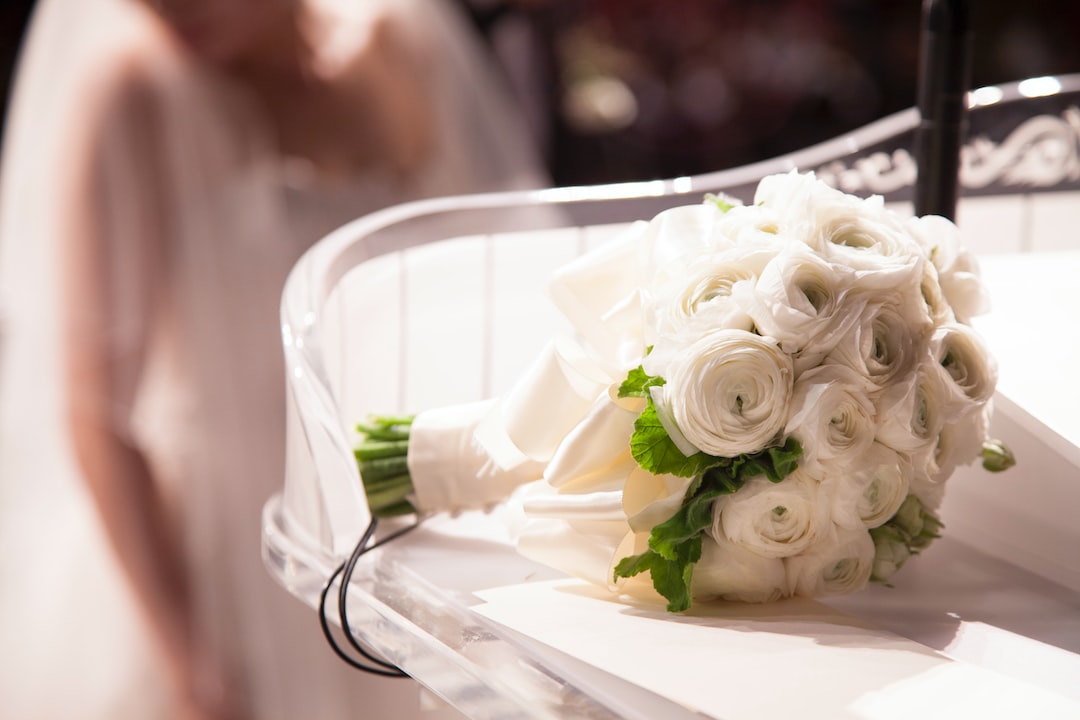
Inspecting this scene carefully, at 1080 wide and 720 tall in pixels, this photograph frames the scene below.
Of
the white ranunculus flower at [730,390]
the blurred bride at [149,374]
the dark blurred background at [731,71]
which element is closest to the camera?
the white ranunculus flower at [730,390]

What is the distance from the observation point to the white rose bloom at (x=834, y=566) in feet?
1.26

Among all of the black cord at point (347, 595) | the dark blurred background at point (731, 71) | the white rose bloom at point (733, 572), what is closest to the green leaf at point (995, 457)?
the white rose bloom at point (733, 572)

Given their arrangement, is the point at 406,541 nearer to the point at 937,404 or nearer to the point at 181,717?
the point at 937,404

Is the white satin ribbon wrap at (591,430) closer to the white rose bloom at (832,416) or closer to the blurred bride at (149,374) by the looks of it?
the white rose bloom at (832,416)

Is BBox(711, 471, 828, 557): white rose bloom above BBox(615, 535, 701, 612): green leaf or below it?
above

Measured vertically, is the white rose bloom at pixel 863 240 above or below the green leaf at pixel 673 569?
above

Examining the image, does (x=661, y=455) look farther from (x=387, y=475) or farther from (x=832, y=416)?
(x=387, y=475)

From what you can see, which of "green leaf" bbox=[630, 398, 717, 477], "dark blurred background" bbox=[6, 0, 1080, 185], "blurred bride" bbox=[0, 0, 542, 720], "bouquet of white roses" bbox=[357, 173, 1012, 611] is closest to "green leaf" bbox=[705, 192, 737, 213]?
"bouquet of white roses" bbox=[357, 173, 1012, 611]

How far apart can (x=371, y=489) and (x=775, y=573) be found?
196 mm

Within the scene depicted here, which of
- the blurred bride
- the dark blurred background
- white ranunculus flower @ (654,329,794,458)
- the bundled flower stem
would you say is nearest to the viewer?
white ranunculus flower @ (654,329,794,458)

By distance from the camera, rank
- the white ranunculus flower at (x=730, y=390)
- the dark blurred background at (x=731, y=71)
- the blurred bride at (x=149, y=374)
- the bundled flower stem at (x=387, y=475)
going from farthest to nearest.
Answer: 1. the dark blurred background at (x=731, y=71)
2. the blurred bride at (x=149, y=374)
3. the bundled flower stem at (x=387, y=475)
4. the white ranunculus flower at (x=730, y=390)

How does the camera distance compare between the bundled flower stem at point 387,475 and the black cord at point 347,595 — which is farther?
the bundled flower stem at point 387,475

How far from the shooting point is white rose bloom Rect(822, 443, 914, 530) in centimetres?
37

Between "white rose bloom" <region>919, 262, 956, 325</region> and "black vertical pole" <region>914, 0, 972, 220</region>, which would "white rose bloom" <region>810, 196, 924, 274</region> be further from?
"black vertical pole" <region>914, 0, 972, 220</region>
